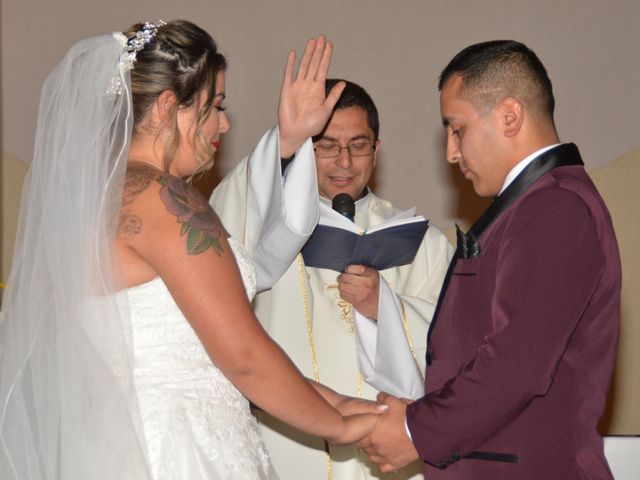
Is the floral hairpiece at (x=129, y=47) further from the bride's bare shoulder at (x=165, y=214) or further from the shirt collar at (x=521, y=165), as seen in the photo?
the shirt collar at (x=521, y=165)

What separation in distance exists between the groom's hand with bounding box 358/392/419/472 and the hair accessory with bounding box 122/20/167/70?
4.40 feet

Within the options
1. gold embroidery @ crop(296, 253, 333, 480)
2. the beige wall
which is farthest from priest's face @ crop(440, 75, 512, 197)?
the beige wall

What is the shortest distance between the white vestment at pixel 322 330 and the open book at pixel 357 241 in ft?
0.37

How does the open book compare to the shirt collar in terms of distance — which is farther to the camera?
the open book

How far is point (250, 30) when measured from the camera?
21.1 feet

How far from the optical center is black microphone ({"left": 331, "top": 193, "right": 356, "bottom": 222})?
13.5 feet

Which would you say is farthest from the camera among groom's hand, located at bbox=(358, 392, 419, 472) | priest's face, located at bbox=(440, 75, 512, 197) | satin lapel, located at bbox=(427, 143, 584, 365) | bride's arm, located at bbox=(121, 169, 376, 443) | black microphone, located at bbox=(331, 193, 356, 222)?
black microphone, located at bbox=(331, 193, 356, 222)

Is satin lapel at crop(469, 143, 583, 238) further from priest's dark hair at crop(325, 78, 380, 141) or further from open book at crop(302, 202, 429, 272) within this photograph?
priest's dark hair at crop(325, 78, 380, 141)

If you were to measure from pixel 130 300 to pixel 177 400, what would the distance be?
30 centimetres

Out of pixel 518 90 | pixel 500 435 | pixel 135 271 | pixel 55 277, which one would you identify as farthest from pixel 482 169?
pixel 55 277

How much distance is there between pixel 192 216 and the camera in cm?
267

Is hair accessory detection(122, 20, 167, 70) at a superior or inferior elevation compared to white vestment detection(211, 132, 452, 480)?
superior

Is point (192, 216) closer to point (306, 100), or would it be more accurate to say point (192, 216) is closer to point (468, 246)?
point (468, 246)

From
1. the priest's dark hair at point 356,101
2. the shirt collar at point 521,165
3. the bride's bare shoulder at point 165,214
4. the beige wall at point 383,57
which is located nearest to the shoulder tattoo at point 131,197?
the bride's bare shoulder at point 165,214
